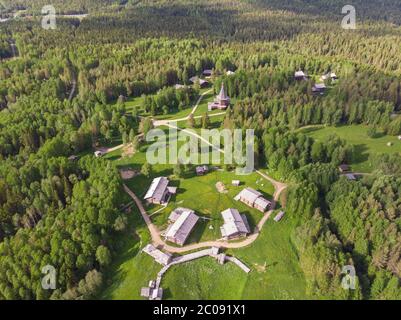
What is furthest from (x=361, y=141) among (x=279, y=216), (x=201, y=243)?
(x=201, y=243)

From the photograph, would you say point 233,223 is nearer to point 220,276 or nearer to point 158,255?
point 220,276

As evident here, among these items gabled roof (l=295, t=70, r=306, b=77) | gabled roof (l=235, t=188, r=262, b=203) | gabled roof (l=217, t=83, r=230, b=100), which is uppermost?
gabled roof (l=295, t=70, r=306, b=77)

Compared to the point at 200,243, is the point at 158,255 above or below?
above

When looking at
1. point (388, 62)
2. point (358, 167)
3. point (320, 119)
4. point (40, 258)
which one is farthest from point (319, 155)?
point (388, 62)

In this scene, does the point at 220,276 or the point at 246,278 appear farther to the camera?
the point at 220,276

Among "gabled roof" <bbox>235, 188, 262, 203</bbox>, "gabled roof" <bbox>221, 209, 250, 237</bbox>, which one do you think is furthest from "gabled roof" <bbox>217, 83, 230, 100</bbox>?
"gabled roof" <bbox>221, 209, 250, 237</bbox>

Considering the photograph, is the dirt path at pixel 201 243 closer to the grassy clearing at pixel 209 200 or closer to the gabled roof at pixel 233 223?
the grassy clearing at pixel 209 200

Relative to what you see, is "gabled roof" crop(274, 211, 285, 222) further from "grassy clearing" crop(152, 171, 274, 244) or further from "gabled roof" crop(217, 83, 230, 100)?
"gabled roof" crop(217, 83, 230, 100)
